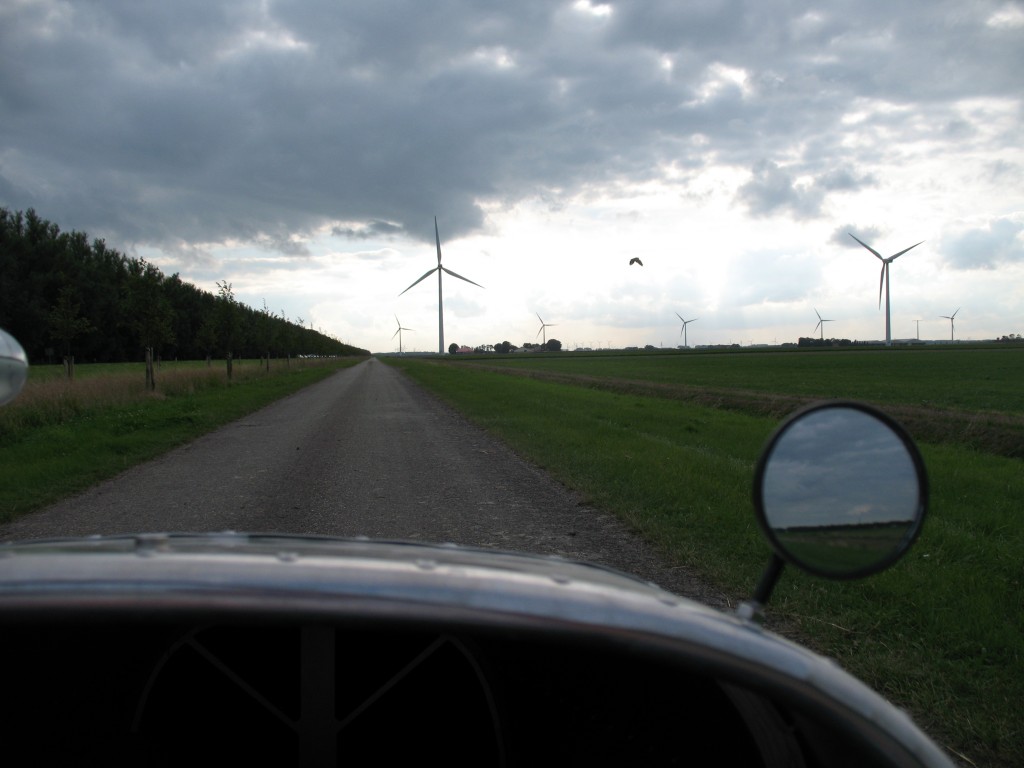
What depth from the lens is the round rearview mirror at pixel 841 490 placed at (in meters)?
1.47

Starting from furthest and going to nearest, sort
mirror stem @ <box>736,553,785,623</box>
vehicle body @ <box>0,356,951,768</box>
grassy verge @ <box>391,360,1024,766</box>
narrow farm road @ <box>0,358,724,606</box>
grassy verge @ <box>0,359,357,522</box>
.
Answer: grassy verge @ <box>0,359,357,522</box>
narrow farm road @ <box>0,358,724,606</box>
grassy verge @ <box>391,360,1024,766</box>
mirror stem @ <box>736,553,785,623</box>
vehicle body @ <box>0,356,951,768</box>

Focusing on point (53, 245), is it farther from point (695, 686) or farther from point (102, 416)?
point (695, 686)

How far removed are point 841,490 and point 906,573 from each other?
4.92m

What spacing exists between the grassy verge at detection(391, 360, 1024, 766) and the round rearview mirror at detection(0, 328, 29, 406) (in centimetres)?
393

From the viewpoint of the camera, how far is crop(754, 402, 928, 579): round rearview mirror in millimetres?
1474

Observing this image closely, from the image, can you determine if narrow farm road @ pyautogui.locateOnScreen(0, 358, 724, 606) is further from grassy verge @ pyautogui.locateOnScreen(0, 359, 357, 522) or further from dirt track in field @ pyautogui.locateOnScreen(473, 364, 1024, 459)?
dirt track in field @ pyautogui.locateOnScreen(473, 364, 1024, 459)

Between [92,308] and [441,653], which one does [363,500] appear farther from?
[92,308]

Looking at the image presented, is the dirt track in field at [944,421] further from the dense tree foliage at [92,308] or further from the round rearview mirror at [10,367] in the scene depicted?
the dense tree foliage at [92,308]

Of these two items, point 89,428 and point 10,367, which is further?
point 89,428

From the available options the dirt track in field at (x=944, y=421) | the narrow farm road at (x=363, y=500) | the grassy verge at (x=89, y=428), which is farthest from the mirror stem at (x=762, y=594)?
the grassy verge at (x=89, y=428)

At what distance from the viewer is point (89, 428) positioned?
1508cm

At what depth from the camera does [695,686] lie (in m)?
1.60

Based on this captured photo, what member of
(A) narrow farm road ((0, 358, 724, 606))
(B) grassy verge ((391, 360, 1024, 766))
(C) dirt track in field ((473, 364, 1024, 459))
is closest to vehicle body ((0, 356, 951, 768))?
(B) grassy verge ((391, 360, 1024, 766))

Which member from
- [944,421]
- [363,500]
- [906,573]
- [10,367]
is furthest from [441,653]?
[944,421]
